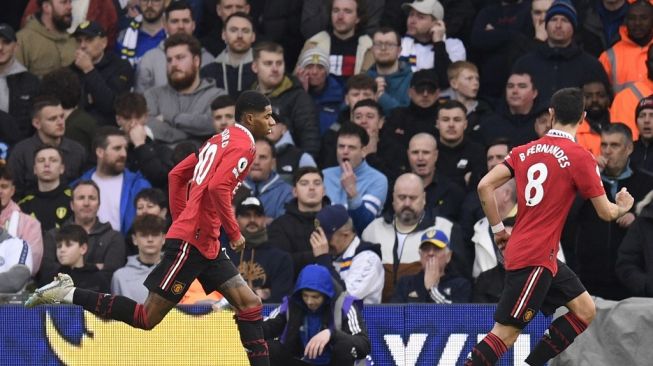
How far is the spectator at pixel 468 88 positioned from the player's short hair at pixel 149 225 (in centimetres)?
401

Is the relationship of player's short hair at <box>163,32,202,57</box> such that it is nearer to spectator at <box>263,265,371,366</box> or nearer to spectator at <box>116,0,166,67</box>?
spectator at <box>116,0,166,67</box>

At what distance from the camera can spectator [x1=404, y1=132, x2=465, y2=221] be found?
15.3m

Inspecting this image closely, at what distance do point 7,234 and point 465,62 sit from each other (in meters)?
5.46

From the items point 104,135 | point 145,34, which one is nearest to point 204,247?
point 104,135

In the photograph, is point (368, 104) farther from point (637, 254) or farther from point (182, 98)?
point (637, 254)

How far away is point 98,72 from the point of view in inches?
666

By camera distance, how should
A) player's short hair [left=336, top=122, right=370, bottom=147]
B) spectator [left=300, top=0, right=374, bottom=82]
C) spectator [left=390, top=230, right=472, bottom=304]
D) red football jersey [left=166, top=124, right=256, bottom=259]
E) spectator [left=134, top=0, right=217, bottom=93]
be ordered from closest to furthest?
1. red football jersey [left=166, top=124, right=256, bottom=259]
2. spectator [left=390, top=230, right=472, bottom=304]
3. player's short hair [left=336, top=122, right=370, bottom=147]
4. spectator [left=134, top=0, right=217, bottom=93]
5. spectator [left=300, top=0, right=374, bottom=82]

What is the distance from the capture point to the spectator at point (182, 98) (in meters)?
16.2

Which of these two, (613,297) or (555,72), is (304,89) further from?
(613,297)

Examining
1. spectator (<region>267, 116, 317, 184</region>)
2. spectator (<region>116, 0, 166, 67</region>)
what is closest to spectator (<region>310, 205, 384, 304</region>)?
spectator (<region>267, 116, 317, 184</region>)

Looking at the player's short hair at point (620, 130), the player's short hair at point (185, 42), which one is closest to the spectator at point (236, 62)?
the player's short hair at point (185, 42)

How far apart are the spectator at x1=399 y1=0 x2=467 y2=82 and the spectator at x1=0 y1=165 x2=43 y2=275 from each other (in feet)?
16.4

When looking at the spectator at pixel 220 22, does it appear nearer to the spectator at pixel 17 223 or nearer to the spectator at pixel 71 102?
the spectator at pixel 71 102

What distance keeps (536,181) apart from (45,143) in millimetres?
6437
